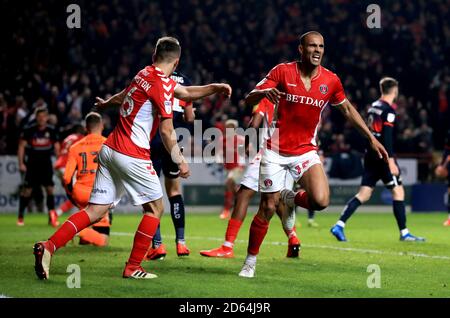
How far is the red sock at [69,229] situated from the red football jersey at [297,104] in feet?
6.58

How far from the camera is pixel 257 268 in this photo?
890 centimetres

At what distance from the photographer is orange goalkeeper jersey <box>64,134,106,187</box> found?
11555 millimetres

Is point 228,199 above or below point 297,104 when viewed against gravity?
below

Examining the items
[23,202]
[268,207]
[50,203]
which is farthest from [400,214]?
[23,202]

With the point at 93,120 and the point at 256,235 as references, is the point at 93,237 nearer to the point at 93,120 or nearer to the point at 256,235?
the point at 93,120

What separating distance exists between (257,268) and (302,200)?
926 millimetres

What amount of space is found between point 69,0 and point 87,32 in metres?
2.08

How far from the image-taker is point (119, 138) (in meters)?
7.98

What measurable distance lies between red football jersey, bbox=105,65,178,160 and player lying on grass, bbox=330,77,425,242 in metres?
5.46

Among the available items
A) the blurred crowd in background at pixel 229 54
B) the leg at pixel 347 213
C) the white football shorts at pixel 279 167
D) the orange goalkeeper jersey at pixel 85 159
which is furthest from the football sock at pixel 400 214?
the blurred crowd in background at pixel 229 54

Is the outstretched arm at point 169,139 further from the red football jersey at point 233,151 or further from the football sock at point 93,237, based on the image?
the red football jersey at point 233,151

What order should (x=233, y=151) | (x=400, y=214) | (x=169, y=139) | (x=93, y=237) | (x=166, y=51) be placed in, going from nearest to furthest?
A: (x=169, y=139), (x=166, y=51), (x=93, y=237), (x=400, y=214), (x=233, y=151)

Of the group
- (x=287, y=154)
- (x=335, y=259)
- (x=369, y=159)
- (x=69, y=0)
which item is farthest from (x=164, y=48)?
(x=69, y=0)
